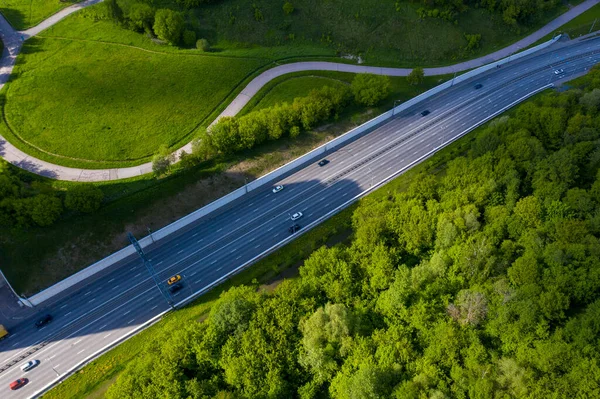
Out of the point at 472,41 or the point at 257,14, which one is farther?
the point at 472,41

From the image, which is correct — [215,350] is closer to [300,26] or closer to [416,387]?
[416,387]

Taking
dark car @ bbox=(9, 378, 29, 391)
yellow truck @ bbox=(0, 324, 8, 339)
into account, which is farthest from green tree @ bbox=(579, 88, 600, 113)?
yellow truck @ bbox=(0, 324, 8, 339)

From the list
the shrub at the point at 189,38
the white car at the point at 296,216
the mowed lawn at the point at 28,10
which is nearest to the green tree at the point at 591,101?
the white car at the point at 296,216

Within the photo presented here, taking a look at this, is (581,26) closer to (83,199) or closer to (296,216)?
(296,216)

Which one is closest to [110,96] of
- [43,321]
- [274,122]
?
[274,122]

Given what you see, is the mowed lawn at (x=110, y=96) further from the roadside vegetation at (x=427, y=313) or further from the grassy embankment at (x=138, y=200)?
the roadside vegetation at (x=427, y=313)

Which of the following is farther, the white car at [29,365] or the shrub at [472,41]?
the shrub at [472,41]

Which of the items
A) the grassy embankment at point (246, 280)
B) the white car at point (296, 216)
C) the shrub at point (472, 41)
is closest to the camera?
the grassy embankment at point (246, 280)

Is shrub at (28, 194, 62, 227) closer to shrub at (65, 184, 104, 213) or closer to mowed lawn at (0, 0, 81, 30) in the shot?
shrub at (65, 184, 104, 213)
